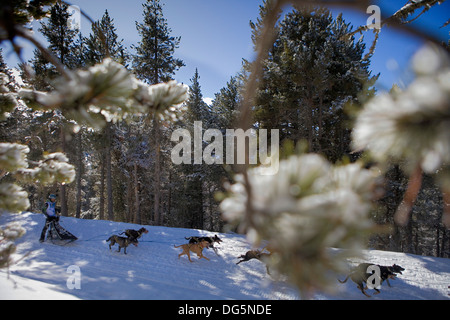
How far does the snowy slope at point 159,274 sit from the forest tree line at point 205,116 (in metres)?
3.88

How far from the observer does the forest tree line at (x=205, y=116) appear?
1233 cm

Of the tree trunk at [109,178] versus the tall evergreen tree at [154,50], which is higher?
the tall evergreen tree at [154,50]

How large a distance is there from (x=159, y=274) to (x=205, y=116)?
15.6m

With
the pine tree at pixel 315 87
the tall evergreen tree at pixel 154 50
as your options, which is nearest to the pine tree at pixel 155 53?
the tall evergreen tree at pixel 154 50

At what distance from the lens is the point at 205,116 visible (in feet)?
65.8

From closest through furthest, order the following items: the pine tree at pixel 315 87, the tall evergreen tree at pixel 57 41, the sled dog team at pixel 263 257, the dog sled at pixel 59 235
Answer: the sled dog team at pixel 263 257 < the dog sled at pixel 59 235 < the pine tree at pixel 315 87 < the tall evergreen tree at pixel 57 41

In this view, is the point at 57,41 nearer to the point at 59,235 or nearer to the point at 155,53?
the point at 155,53

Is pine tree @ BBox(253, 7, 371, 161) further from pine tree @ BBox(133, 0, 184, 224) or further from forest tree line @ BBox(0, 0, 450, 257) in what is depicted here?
pine tree @ BBox(133, 0, 184, 224)

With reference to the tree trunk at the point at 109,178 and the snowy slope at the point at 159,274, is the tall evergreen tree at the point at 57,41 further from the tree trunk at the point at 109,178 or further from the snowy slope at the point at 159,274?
the snowy slope at the point at 159,274

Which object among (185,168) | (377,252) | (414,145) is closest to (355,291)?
(377,252)

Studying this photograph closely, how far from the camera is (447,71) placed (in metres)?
0.59

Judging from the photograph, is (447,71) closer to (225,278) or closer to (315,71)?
(225,278)

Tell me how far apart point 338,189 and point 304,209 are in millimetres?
165

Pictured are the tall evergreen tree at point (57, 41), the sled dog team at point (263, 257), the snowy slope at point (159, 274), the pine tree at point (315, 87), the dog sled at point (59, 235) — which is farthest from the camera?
the tall evergreen tree at point (57, 41)
